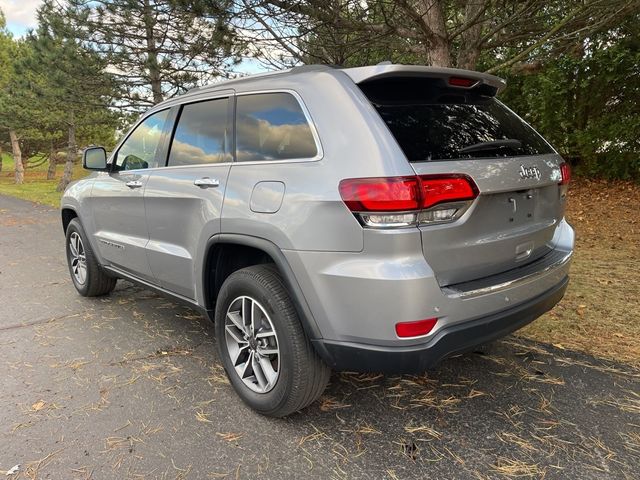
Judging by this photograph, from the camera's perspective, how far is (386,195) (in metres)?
2.20

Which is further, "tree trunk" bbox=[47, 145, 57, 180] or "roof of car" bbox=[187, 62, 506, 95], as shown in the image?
"tree trunk" bbox=[47, 145, 57, 180]

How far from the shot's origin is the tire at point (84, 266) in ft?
16.0

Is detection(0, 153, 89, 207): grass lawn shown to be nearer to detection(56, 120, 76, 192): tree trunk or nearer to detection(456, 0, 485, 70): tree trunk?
detection(56, 120, 76, 192): tree trunk

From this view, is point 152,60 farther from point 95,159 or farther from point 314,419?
point 314,419

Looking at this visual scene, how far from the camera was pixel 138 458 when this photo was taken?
2.51 meters

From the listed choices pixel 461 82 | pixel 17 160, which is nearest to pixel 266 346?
pixel 461 82

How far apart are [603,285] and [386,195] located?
12.6 ft

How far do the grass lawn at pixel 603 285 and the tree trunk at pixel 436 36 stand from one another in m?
2.92

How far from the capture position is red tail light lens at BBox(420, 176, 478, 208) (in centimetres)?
222

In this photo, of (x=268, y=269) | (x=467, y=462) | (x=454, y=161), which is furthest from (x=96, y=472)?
(x=454, y=161)

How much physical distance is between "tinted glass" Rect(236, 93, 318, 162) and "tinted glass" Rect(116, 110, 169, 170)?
3.52 feet

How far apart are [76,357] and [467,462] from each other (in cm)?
281

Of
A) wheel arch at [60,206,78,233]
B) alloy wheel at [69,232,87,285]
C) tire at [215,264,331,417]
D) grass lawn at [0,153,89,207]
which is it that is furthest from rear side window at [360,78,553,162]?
grass lawn at [0,153,89,207]

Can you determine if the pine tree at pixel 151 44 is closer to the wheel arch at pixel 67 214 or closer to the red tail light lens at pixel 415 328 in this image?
the wheel arch at pixel 67 214
